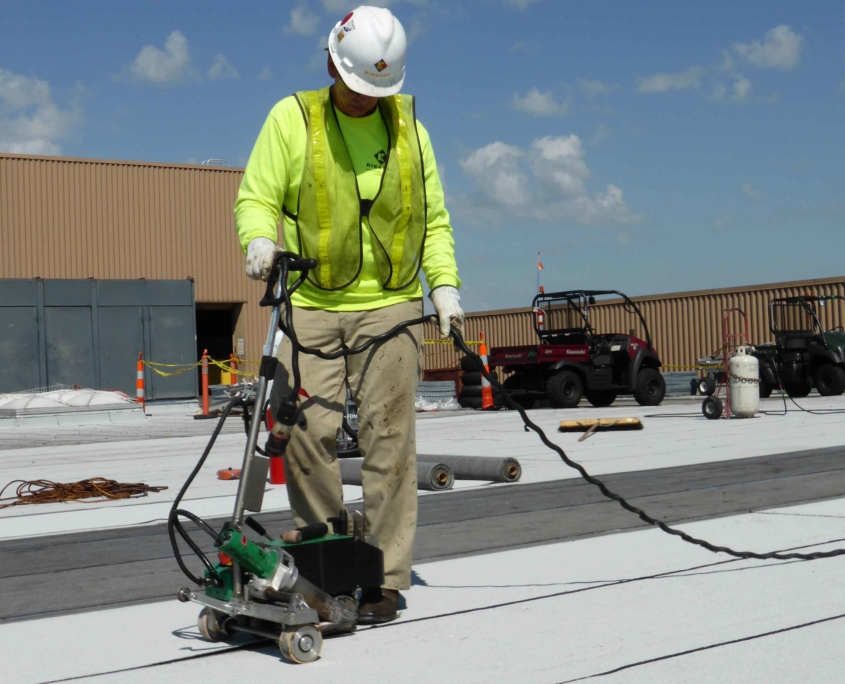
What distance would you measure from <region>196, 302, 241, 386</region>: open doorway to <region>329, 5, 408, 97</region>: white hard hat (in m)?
30.7

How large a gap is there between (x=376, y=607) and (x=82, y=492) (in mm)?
4573

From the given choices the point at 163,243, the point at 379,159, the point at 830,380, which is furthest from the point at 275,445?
the point at 163,243

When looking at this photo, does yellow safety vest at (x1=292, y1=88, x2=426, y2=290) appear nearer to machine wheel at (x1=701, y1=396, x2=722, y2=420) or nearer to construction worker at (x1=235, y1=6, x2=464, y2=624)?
construction worker at (x1=235, y1=6, x2=464, y2=624)

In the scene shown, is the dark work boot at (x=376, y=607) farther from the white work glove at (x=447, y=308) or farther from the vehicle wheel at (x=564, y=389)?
the vehicle wheel at (x=564, y=389)

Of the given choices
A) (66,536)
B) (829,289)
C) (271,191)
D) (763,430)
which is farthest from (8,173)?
(271,191)

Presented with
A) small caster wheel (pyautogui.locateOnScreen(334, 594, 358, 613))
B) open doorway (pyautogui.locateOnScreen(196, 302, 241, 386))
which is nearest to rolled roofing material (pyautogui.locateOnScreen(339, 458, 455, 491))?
small caster wheel (pyautogui.locateOnScreen(334, 594, 358, 613))

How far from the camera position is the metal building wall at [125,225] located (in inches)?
1183

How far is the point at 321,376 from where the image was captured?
3.70 m

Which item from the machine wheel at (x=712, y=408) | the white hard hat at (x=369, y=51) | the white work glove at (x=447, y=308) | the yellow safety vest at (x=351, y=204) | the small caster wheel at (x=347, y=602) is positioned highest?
the white hard hat at (x=369, y=51)

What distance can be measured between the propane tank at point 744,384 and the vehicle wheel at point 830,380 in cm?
610

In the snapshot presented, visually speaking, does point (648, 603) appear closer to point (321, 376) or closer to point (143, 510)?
point (321, 376)

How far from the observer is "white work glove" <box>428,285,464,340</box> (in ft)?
12.6

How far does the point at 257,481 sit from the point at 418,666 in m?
0.76

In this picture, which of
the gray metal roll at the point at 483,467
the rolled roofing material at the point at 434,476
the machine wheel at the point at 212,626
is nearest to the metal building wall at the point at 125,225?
the gray metal roll at the point at 483,467
